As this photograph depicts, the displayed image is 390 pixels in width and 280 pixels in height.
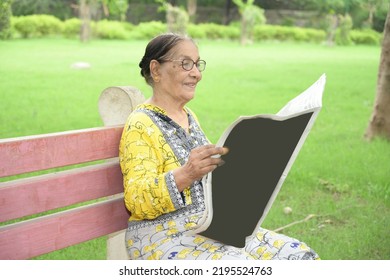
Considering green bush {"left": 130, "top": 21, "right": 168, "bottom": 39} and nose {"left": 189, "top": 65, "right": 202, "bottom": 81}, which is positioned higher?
nose {"left": 189, "top": 65, "right": 202, "bottom": 81}

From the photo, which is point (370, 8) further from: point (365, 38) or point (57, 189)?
point (57, 189)

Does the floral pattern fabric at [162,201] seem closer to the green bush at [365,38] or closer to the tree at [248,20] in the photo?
the tree at [248,20]

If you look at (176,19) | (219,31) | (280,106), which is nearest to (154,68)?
(280,106)

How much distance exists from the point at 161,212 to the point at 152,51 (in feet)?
1.72

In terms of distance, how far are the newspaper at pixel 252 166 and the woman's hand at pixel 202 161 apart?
3 cm

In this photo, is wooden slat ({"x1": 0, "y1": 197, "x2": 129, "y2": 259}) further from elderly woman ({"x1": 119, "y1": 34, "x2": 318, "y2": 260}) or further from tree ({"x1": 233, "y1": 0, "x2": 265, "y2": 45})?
tree ({"x1": 233, "y1": 0, "x2": 265, "y2": 45})

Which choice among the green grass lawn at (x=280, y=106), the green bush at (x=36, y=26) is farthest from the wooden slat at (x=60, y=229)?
the green bush at (x=36, y=26)

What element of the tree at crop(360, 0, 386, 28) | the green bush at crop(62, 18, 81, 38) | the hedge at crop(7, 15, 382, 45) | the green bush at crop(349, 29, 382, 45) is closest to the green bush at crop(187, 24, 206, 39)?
the hedge at crop(7, 15, 382, 45)

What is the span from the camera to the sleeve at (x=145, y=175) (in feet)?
6.20

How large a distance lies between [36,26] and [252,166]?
75.2 ft

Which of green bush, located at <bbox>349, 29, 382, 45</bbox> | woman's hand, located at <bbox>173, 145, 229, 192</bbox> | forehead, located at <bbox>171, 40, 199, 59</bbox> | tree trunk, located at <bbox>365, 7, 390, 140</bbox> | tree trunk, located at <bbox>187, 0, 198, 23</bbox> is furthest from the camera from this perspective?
tree trunk, located at <bbox>187, 0, 198, 23</bbox>

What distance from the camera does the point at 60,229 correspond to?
1989mm

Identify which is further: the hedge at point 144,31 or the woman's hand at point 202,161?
the hedge at point 144,31

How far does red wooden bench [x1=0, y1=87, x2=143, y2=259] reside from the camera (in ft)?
6.04
